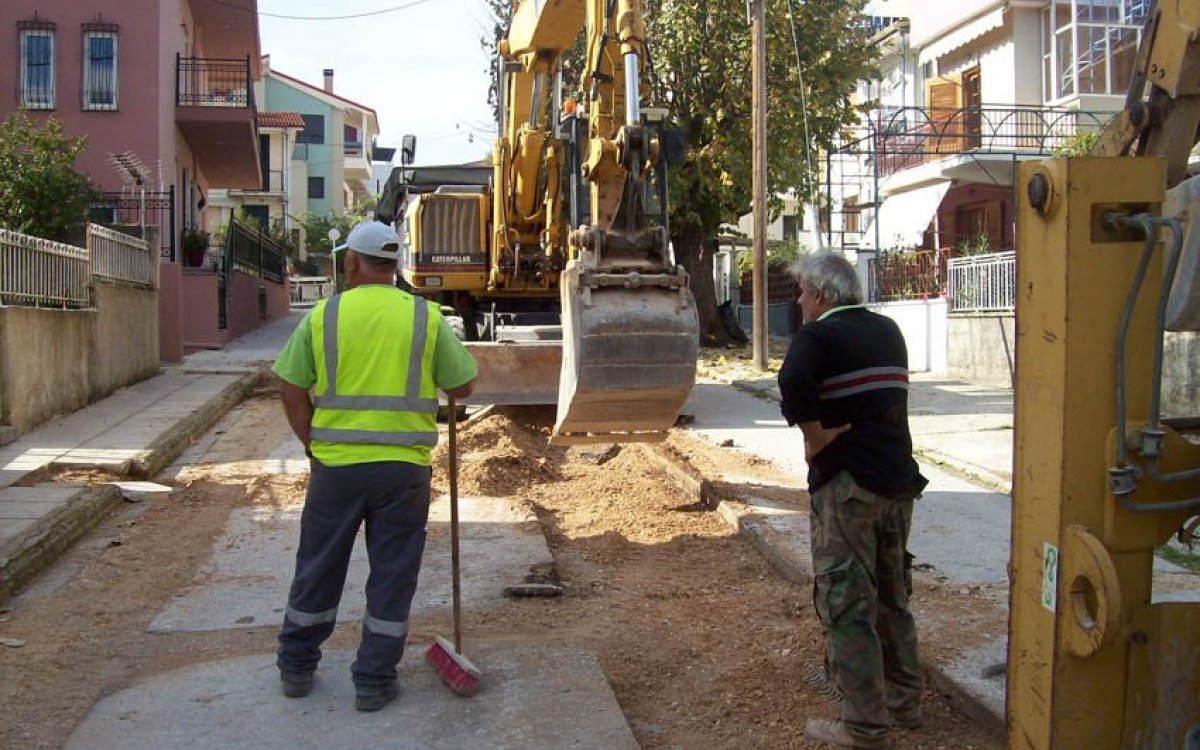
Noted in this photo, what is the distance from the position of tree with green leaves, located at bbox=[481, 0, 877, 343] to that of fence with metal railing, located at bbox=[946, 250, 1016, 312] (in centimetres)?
441

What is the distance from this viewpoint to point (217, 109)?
23.8m

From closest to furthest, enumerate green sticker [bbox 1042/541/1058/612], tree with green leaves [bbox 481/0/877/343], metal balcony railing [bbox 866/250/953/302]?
green sticker [bbox 1042/541/1058/612] → metal balcony railing [bbox 866/250/953/302] → tree with green leaves [bbox 481/0/877/343]

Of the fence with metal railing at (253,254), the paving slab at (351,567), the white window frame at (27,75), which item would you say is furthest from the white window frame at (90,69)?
the paving slab at (351,567)

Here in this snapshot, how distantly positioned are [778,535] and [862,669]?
10.9 ft

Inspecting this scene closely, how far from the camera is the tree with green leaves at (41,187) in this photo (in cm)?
1745

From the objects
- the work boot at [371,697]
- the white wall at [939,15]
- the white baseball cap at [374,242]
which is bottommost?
the work boot at [371,697]

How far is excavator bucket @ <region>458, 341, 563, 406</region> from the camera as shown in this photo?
12.2 m

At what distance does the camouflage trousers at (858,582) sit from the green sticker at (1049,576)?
1.27 metres

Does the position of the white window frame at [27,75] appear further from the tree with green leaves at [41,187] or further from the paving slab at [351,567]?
the paving slab at [351,567]

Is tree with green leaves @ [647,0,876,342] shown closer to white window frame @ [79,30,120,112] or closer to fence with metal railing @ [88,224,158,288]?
fence with metal railing @ [88,224,158,288]

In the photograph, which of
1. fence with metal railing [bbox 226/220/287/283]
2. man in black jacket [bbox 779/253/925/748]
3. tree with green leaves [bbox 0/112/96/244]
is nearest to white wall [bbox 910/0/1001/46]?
fence with metal railing [bbox 226/220/287/283]

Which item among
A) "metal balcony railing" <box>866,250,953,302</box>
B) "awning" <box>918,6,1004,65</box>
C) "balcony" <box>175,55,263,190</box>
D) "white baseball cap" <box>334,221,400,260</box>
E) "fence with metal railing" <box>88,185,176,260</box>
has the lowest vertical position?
"white baseball cap" <box>334,221,400,260</box>

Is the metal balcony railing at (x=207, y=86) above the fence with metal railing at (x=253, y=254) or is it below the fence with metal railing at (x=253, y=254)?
above

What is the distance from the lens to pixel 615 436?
28.9 ft
